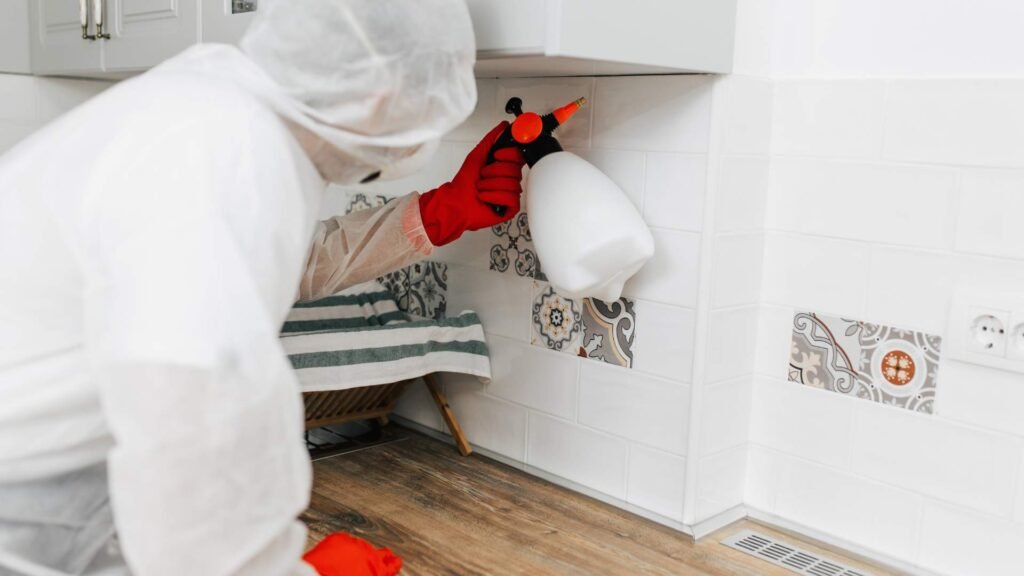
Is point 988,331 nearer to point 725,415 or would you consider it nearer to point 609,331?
point 725,415

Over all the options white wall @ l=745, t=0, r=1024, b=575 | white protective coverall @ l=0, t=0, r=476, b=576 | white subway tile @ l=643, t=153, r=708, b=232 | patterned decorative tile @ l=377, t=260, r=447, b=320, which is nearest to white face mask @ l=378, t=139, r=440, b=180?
white protective coverall @ l=0, t=0, r=476, b=576

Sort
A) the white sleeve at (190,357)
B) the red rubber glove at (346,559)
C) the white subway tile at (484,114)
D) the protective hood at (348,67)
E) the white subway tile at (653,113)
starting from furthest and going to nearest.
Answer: the white subway tile at (484,114) < the white subway tile at (653,113) < the red rubber glove at (346,559) < the protective hood at (348,67) < the white sleeve at (190,357)

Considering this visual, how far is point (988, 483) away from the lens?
101cm

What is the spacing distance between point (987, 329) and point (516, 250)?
62cm

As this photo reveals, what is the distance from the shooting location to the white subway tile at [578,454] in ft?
4.10

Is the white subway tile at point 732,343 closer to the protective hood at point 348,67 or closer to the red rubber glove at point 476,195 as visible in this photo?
the red rubber glove at point 476,195

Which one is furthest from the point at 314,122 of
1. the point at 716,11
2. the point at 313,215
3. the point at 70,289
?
the point at 716,11

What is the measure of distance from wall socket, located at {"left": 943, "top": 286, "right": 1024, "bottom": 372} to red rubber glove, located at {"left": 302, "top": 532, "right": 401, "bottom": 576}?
0.66 meters

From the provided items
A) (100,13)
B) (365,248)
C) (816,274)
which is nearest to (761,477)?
(816,274)

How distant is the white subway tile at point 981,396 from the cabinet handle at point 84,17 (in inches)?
54.9

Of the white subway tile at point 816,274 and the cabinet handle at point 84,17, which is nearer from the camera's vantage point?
the white subway tile at point 816,274

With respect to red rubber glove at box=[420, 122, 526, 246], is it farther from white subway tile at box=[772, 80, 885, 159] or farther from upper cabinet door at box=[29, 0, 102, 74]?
upper cabinet door at box=[29, 0, 102, 74]

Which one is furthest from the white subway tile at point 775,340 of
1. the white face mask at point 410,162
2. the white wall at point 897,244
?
the white face mask at point 410,162

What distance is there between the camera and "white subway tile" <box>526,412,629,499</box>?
125 centimetres
